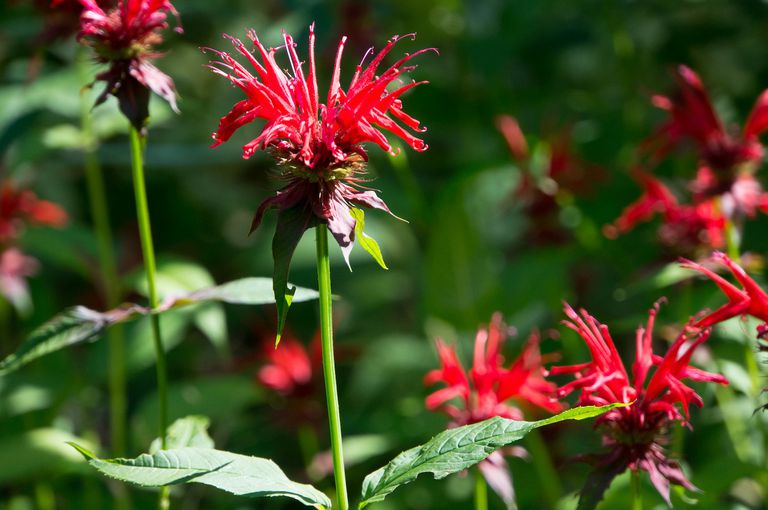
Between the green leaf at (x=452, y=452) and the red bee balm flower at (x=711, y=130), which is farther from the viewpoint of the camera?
the red bee balm flower at (x=711, y=130)

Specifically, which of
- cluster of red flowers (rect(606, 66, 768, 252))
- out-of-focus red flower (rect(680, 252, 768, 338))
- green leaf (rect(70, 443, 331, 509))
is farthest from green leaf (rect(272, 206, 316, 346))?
cluster of red flowers (rect(606, 66, 768, 252))

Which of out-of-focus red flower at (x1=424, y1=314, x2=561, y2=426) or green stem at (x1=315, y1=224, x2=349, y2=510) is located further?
out-of-focus red flower at (x1=424, y1=314, x2=561, y2=426)

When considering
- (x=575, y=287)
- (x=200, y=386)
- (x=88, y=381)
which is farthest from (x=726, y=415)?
(x=88, y=381)

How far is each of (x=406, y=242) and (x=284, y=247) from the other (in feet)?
5.74

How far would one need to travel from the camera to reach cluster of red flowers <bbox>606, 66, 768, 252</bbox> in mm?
1488

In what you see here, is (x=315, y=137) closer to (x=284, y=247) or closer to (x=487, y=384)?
(x=284, y=247)

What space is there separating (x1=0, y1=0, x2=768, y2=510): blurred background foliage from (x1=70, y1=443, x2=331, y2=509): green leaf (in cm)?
64

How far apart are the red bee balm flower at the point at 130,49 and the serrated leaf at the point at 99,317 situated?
0.22m

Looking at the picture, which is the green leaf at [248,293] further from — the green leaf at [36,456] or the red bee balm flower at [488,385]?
the green leaf at [36,456]

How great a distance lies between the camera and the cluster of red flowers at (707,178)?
149 cm

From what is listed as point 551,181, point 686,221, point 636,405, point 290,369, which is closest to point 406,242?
point 551,181

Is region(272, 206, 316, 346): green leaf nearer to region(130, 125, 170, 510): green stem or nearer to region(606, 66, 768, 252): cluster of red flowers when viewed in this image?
region(130, 125, 170, 510): green stem

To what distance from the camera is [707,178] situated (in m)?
1.54

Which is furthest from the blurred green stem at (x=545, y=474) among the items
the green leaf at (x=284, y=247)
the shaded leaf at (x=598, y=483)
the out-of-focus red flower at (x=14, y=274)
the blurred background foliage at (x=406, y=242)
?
the out-of-focus red flower at (x=14, y=274)
